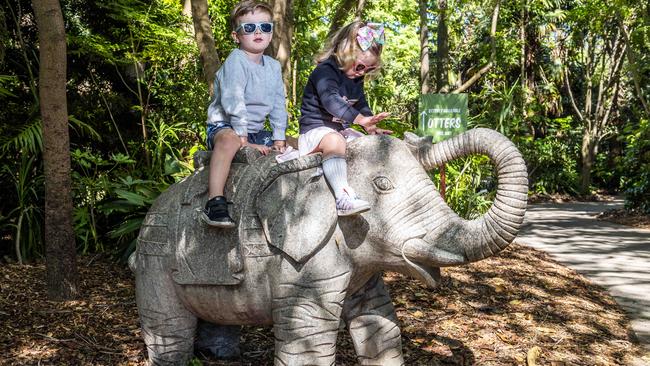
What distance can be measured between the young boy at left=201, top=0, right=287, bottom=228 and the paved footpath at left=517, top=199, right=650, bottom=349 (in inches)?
123

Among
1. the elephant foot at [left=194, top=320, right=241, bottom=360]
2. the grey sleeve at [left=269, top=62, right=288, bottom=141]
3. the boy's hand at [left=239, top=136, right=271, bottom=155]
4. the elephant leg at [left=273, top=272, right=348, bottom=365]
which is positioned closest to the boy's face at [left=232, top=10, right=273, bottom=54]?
the grey sleeve at [left=269, top=62, right=288, bottom=141]

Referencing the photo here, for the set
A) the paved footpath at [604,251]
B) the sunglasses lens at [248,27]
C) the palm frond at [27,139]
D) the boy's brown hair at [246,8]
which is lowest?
the paved footpath at [604,251]

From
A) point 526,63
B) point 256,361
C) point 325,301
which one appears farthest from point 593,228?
point 526,63

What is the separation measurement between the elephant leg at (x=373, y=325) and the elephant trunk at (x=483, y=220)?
0.54 metres

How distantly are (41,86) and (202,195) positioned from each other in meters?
2.23

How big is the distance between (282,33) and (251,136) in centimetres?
304

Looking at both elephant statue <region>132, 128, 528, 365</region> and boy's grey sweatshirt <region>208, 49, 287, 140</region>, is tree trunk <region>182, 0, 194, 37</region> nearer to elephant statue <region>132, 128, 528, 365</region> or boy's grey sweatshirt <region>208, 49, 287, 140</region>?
boy's grey sweatshirt <region>208, 49, 287, 140</region>

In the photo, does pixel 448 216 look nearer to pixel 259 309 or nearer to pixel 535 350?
pixel 259 309

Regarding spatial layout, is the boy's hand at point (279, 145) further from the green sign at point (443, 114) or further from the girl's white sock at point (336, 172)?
the green sign at point (443, 114)

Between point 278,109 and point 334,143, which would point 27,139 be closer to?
point 278,109

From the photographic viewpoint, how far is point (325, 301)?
2.60 m

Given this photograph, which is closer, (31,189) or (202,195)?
(202,195)

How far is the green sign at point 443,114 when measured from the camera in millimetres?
7363

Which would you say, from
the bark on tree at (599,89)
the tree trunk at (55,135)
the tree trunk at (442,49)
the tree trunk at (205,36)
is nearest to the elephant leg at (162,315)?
the tree trunk at (55,135)
